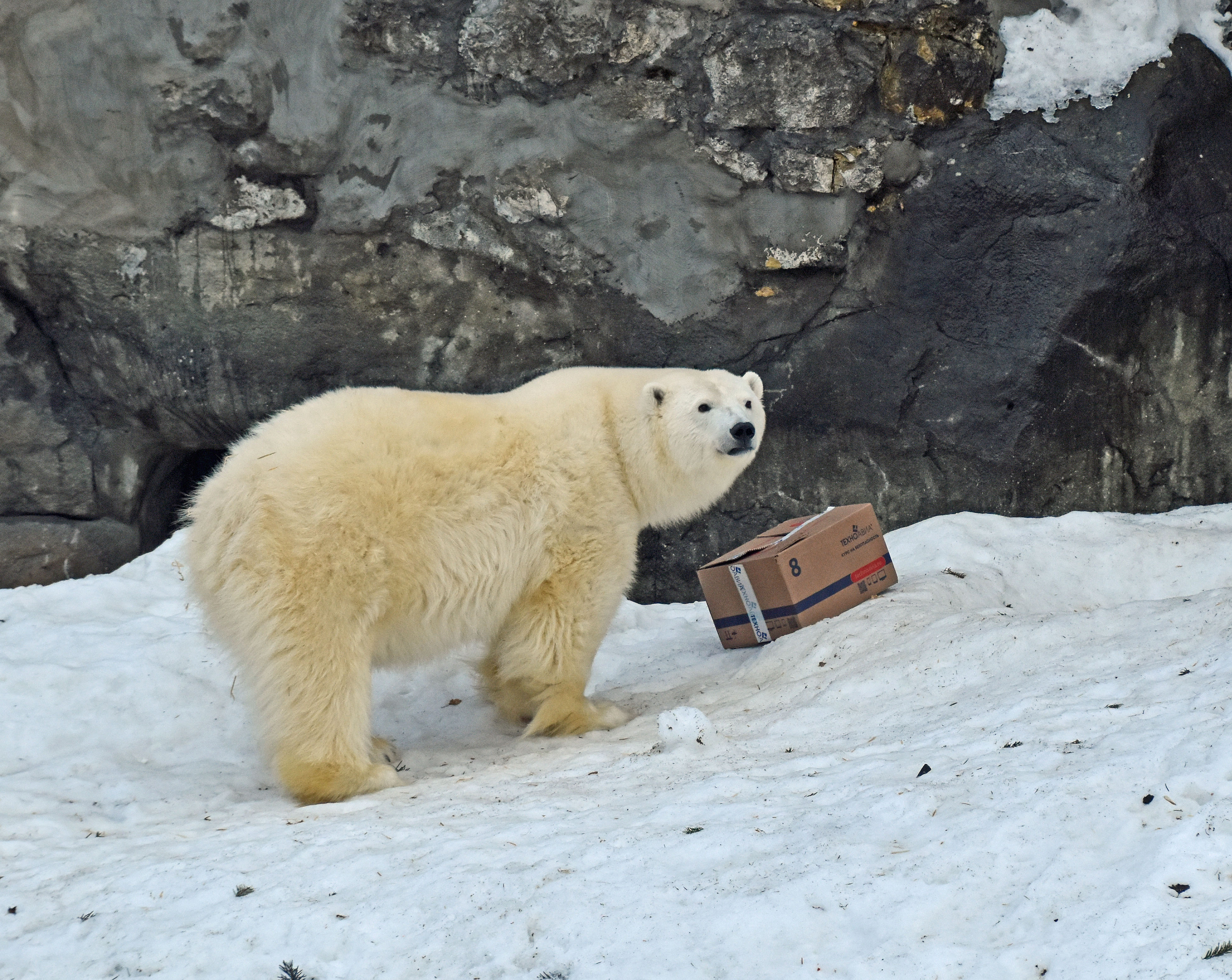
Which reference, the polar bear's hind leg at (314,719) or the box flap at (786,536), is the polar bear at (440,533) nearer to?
the polar bear's hind leg at (314,719)

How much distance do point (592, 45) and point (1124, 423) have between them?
3.85 metres

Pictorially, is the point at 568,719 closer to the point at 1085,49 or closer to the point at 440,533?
the point at 440,533

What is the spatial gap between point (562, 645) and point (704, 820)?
1.73 meters

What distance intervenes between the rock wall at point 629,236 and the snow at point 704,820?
1698 mm

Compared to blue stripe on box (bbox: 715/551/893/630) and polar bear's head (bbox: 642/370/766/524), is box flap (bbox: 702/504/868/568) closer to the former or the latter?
blue stripe on box (bbox: 715/551/893/630)

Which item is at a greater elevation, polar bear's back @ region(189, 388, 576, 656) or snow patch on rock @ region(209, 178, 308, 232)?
snow patch on rock @ region(209, 178, 308, 232)

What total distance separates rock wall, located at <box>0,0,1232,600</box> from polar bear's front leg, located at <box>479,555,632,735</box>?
2249mm

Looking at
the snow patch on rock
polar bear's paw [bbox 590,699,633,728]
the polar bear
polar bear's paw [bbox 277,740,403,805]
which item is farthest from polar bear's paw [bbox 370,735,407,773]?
the snow patch on rock

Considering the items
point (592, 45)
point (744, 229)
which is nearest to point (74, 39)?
point (592, 45)

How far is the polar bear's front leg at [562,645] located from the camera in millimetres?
4508

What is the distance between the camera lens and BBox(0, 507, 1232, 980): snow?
227 centimetres

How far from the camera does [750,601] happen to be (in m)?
5.10

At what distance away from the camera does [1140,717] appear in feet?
9.87

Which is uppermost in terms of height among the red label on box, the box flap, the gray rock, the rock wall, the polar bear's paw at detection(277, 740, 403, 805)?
the rock wall
